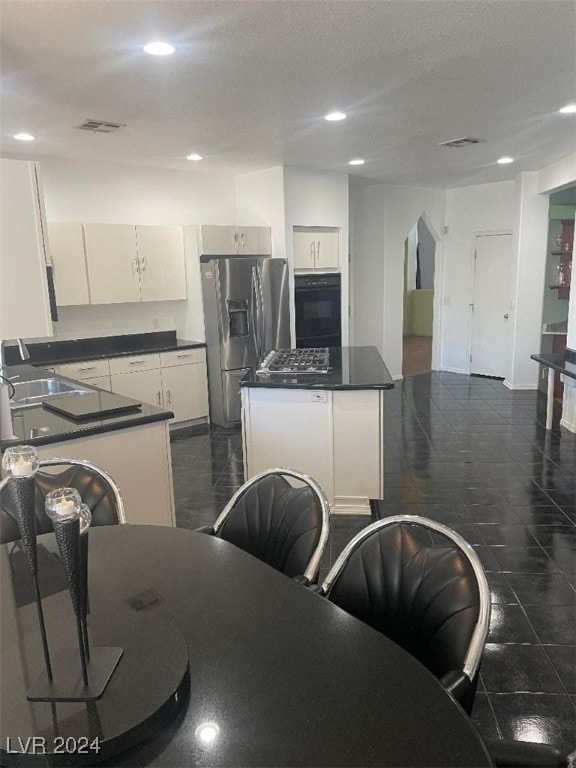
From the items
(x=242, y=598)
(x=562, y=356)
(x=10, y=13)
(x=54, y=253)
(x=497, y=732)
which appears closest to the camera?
A: (x=242, y=598)

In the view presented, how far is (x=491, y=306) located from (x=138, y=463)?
6.34 metres

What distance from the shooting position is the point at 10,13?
2.18 metres

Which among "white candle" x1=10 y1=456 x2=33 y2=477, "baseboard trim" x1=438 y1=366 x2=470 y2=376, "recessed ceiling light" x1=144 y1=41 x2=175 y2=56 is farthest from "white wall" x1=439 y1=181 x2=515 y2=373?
"white candle" x1=10 y1=456 x2=33 y2=477

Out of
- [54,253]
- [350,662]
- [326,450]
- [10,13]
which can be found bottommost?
[326,450]

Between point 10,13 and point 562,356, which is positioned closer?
point 10,13

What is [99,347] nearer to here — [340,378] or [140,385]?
[140,385]

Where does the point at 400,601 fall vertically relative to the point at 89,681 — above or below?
below

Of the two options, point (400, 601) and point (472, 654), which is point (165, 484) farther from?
point (472, 654)

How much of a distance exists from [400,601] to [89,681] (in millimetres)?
→ 823

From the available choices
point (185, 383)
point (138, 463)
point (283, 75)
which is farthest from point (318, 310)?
point (138, 463)

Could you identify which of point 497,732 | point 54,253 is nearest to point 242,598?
point 497,732

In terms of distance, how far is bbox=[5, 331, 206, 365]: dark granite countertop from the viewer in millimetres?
5027

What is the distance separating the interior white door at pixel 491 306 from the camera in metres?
7.64

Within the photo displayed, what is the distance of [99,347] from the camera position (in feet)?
18.1
